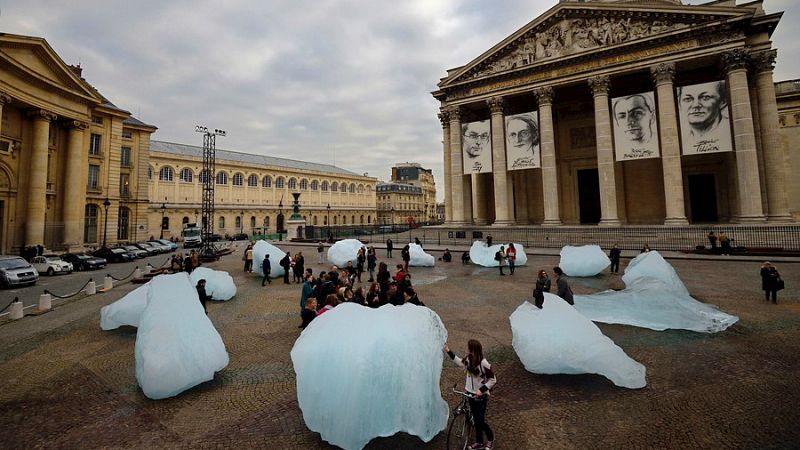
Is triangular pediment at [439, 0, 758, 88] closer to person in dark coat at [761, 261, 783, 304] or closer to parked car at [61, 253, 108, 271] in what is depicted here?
person in dark coat at [761, 261, 783, 304]

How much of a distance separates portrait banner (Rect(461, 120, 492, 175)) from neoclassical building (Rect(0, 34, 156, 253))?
1321 inches

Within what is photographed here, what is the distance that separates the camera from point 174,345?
5844mm

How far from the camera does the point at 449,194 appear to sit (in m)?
35.8

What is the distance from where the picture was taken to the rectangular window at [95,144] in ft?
112

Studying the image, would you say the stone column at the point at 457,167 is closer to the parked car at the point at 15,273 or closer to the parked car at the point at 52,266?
the parked car at the point at 52,266

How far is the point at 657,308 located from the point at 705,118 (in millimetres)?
22830

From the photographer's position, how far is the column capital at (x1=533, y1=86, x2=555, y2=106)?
2954 centimetres

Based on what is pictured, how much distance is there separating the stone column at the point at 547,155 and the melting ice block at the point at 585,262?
14.4 meters

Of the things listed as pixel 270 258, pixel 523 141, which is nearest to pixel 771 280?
pixel 270 258

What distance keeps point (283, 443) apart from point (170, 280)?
4.29 meters

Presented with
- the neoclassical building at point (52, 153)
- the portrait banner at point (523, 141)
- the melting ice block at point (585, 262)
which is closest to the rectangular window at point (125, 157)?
the neoclassical building at point (52, 153)

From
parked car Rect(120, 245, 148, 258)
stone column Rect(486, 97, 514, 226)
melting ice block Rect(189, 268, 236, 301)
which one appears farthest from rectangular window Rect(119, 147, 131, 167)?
stone column Rect(486, 97, 514, 226)

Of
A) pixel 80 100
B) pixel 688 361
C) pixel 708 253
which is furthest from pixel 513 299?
pixel 80 100

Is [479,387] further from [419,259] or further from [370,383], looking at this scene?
[419,259]
